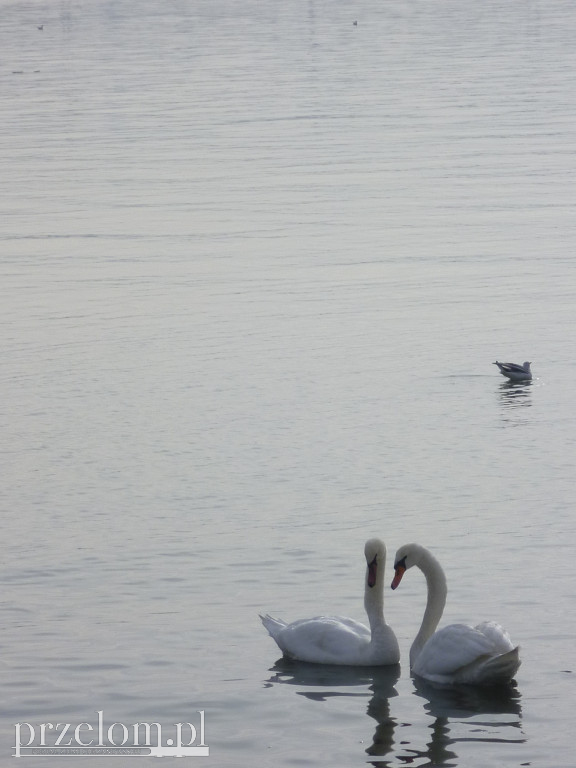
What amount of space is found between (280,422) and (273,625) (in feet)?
26.5

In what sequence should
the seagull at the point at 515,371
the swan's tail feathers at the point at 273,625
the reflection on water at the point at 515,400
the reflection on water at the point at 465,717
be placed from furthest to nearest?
the seagull at the point at 515,371 < the reflection on water at the point at 515,400 < the swan's tail feathers at the point at 273,625 < the reflection on water at the point at 465,717

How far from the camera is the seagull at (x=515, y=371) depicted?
905 inches

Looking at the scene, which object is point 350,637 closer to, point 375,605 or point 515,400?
point 375,605

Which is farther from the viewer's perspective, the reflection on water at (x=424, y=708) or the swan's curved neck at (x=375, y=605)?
the swan's curved neck at (x=375, y=605)

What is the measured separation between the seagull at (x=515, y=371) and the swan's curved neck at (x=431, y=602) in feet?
32.4

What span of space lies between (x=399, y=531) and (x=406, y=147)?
35.0 m

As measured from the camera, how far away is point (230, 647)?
1373 cm

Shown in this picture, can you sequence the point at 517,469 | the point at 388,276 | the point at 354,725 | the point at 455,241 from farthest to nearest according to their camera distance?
the point at 455,241 < the point at 388,276 < the point at 517,469 < the point at 354,725

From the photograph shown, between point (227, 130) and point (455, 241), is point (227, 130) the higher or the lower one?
the higher one

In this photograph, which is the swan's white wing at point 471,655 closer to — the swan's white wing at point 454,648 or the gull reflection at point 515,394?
the swan's white wing at point 454,648

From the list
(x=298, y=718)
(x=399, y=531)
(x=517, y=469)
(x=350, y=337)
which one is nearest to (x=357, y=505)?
(x=399, y=531)

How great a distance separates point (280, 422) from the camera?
21469mm

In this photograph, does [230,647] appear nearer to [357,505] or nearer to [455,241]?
[357,505]

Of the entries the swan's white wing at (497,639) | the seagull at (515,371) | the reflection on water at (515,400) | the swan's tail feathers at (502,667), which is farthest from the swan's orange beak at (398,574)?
the seagull at (515,371)
